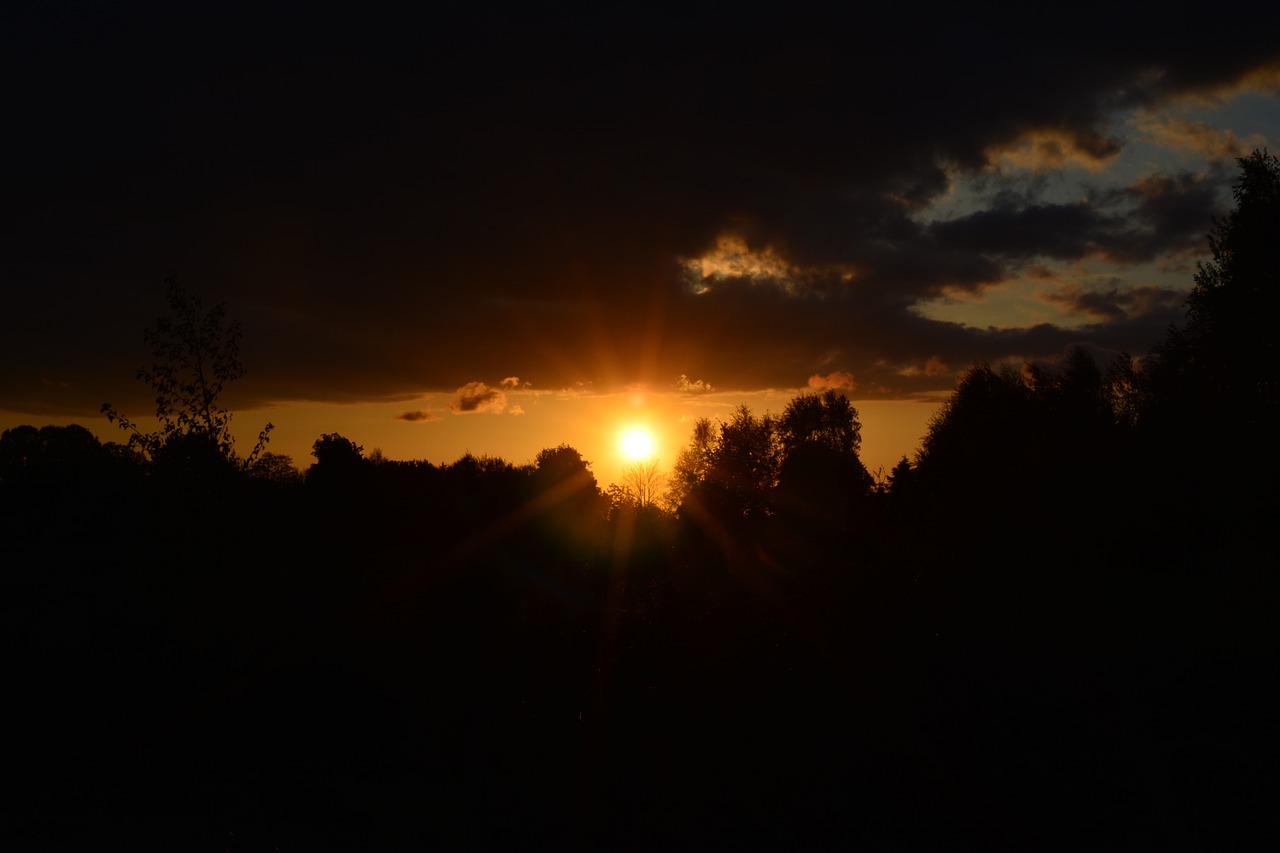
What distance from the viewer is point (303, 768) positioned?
14.7 metres

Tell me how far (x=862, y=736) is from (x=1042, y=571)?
68.3 feet

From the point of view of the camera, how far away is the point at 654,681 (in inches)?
591

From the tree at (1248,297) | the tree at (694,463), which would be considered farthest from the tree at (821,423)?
the tree at (1248,297)

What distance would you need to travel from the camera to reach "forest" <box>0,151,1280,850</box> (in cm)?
1171

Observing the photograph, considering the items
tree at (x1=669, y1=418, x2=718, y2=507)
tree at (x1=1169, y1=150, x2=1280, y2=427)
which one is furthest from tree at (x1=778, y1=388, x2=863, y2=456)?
tree at (x1=1169, y1=150, x2=1280, y2=427)

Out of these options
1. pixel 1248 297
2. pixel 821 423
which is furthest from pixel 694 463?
pixel 1248 297

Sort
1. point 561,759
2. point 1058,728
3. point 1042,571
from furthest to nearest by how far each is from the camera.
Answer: point 1042,571 < point 1058,728 < point 561,759

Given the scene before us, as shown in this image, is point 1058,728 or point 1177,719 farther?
point 1177,719

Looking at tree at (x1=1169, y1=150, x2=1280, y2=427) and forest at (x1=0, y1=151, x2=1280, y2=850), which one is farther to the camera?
tree at (x1=1169, y1=150, x2=1280, y2=427)

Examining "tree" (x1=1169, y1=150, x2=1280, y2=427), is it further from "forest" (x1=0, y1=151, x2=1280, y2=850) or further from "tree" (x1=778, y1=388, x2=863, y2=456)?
"tree" (x1=778, y1=388, x2=863, y2=456)

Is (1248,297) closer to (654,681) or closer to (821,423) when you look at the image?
(654,681)

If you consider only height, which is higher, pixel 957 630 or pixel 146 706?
pixel 957 630

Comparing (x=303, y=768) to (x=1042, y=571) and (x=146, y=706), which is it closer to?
(x=146, y=706)

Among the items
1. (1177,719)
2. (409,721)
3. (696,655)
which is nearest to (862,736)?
(696,655)
